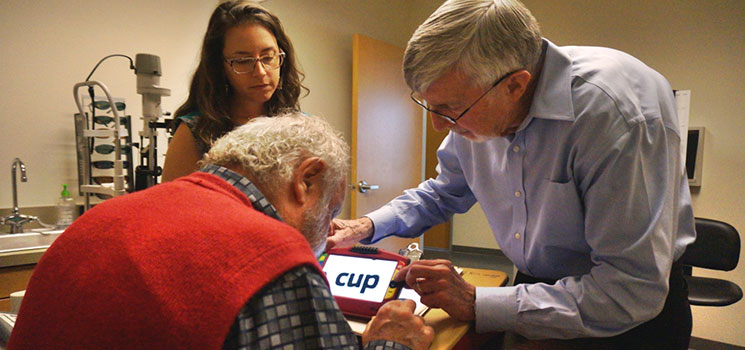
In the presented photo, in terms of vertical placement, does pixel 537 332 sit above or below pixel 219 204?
below

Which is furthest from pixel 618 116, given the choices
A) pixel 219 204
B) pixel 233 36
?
pixel 233 36

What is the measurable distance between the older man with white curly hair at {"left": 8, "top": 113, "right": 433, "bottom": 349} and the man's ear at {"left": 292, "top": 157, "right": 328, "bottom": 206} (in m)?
0.09

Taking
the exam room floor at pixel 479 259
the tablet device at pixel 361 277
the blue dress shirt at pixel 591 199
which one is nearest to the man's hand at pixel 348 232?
the tablet device at pixel 361 277

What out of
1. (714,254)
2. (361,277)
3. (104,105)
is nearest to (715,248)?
(714,254)

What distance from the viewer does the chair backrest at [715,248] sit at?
2.30m

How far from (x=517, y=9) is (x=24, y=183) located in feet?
7.91

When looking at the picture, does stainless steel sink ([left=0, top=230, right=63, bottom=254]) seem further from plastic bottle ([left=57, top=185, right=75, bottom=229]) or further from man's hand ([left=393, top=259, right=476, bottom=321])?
man's hand ([left=393, top=259, right=476, bottom=321])

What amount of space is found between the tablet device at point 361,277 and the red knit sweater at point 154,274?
0.47m

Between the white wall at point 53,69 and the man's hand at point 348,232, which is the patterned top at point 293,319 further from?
the white wall at point 53,69

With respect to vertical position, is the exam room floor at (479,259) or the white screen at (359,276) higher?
the white screen at (359,276)

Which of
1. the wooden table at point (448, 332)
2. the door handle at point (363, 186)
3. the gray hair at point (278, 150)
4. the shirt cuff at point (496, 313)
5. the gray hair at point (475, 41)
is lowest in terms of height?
the door handle at point (363, 186)

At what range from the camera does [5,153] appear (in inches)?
83.3

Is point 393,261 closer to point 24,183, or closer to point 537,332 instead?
point 537,332

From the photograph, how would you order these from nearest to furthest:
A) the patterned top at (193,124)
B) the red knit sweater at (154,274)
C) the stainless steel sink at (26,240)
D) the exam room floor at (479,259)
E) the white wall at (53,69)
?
the red knit sweater at (154,274) < the patterned top at (193,124) < the stainless steel sink at (26,240) < the white wall at (53,69) < the exam room floor at (479,259)
